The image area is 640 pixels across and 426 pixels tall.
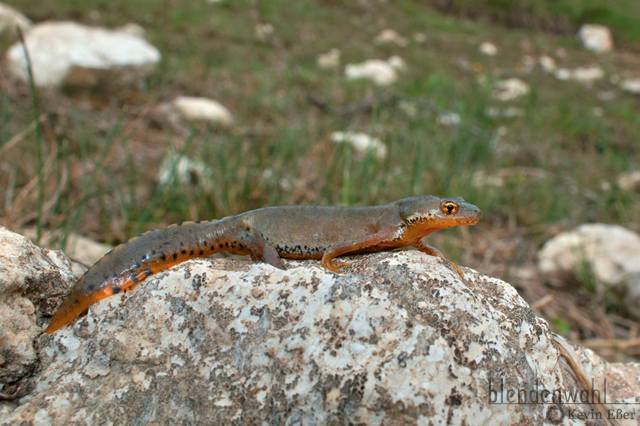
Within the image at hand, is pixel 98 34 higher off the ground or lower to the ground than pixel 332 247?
lower

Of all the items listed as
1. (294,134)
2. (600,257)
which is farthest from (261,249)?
(600,257)

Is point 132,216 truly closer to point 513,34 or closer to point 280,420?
point 280,420

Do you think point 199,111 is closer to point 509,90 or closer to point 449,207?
point 449,207

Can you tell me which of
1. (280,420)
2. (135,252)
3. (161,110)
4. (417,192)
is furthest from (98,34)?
(280,420)

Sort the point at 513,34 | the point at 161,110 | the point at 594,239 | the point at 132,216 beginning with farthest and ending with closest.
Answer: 1. the point at 513,34
2. the point at 161,110
3. the point at 594,239
4. the point at 132,216

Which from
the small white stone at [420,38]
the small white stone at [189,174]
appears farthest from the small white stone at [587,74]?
the small white stone at [189,174]
